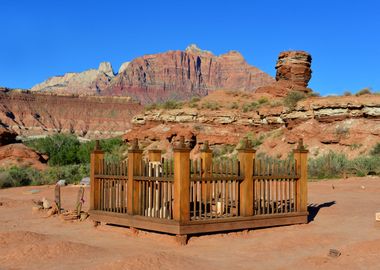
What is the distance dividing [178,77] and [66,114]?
73350 mm

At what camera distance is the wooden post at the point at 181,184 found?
9109mm

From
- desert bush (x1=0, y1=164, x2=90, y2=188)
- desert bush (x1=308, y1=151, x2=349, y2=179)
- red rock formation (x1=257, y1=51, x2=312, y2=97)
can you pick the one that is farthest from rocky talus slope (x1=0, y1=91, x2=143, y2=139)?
desert bush (x1=308, y1=151, x2=349, y2=179)

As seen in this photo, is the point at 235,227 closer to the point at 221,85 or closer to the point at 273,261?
the point at 273,261

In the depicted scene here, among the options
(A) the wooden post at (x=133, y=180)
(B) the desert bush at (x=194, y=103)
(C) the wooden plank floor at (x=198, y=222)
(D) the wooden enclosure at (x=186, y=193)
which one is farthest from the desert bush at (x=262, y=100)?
(A) the wooden post at (x=133, y=180)

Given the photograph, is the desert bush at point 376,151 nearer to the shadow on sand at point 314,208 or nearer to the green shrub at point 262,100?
the shadow on sand at point 314,208

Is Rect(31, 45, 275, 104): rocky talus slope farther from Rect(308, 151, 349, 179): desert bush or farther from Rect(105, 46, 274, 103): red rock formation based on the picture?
Rect(308, 151, 349, 179): desert bush

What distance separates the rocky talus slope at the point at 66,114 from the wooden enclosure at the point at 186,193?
100706 mm

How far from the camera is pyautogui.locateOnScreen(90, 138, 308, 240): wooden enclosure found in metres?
9.26

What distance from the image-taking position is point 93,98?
426 feet

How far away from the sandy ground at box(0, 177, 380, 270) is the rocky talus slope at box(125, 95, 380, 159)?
17691 millimetres

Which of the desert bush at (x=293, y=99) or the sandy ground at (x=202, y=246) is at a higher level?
the desert bush at (x=293, y=99)

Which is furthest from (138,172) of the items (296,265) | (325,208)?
(325,208)

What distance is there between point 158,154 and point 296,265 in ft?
17.2

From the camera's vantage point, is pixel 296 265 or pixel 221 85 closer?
pixel 296 265
